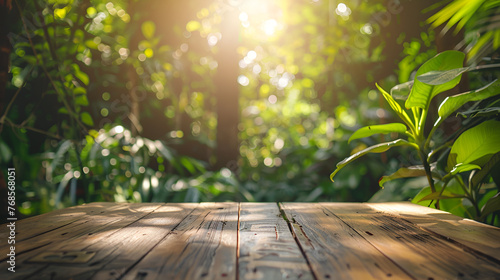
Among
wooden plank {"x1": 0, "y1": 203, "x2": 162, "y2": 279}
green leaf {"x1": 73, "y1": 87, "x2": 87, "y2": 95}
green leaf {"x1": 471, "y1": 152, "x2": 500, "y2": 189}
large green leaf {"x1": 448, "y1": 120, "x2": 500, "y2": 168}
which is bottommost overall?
wooden plank {"x1": 0, "y1": 203, "x2": 162, "y2": 279}

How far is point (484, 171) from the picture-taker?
1.18m

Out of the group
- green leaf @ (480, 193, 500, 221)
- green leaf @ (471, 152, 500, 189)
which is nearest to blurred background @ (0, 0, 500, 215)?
green leaf @ (471, 152, 500, 189)

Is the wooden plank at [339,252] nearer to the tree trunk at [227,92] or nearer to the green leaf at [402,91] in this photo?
the green leaf at [402,91]

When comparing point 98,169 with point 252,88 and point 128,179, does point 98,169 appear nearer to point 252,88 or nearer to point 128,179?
point 128,179

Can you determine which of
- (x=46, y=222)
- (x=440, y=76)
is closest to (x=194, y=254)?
(x=46, y=222)

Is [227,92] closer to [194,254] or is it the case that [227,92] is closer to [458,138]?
[458,138]

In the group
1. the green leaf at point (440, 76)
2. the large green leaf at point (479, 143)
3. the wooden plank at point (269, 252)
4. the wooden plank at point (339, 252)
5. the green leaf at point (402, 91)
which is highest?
the green leaf at point (402, 91)

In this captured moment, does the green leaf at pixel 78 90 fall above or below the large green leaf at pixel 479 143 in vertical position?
above

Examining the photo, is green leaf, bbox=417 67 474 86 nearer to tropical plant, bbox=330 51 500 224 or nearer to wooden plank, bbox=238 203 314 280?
tropical plant, bbox=330 51 500 224

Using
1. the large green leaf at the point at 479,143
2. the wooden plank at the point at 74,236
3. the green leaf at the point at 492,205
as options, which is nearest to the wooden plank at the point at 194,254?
the wooden plank at the point at 74,236

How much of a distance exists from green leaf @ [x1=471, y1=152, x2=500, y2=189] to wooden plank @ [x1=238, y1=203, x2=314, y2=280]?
751 mm

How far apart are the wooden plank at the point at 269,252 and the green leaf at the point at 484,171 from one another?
75 cm

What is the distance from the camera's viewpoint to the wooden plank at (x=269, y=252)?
23.1 inches

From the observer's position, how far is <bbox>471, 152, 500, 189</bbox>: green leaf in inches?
44.9
